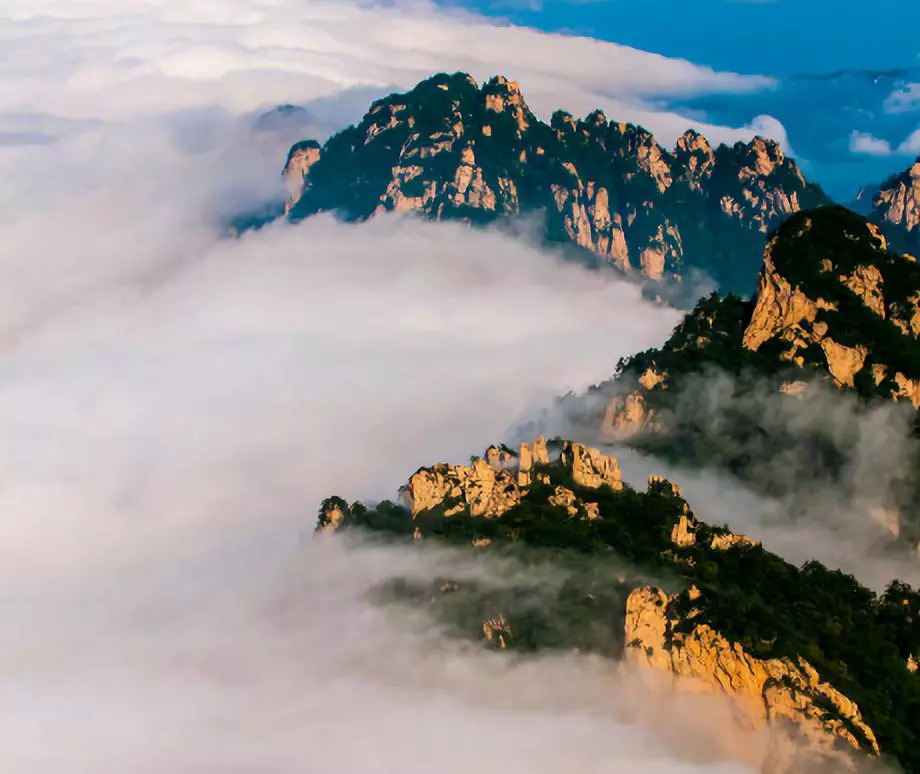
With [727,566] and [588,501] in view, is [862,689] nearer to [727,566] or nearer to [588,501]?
[727,566]

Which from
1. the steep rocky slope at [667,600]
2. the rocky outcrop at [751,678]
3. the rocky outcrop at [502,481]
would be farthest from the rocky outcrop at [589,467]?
the rocky outcrop at [751,678]

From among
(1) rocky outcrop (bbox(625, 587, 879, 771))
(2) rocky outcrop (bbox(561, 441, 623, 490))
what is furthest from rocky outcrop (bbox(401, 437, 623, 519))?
(1) rocky outcrop (bbox(625, 587, 879, 771))

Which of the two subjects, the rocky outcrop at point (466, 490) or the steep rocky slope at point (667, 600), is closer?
the steep rocky slope at point (667, 600)

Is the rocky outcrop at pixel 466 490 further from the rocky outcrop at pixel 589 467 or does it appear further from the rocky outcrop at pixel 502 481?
the rocky outcrop at pixel 589 467

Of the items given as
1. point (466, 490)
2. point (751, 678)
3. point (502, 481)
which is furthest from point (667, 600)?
point (466, 490)

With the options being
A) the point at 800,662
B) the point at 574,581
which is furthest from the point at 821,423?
the point at 800,662

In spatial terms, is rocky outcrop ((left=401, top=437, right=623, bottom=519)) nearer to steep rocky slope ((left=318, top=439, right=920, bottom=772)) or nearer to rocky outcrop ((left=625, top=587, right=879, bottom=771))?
steep rocky slope ((left=318, top=439, right=920, bottom=772))
